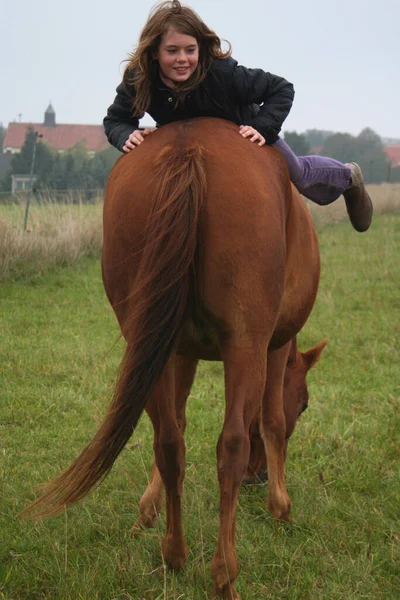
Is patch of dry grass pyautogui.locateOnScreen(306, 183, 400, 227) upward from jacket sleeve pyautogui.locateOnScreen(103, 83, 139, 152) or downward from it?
downward

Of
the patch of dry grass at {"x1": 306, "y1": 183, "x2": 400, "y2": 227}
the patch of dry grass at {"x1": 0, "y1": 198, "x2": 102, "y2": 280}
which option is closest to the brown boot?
the patch of dry grass at {"x1": 0, "y1": 198, "x2": 102, "y2": 280}

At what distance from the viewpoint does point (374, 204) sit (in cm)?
2605

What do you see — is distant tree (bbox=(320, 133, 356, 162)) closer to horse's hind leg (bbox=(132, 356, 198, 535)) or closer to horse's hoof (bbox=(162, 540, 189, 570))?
horse's hind leg (bbox=(132, 356, 198, 535))

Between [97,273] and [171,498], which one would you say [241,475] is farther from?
[97,273]

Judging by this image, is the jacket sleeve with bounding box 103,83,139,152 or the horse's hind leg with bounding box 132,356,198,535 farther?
the horse's hind leg with bounding box 132,356,198,535

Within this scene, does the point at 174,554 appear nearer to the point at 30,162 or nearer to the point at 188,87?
the point at 188,87

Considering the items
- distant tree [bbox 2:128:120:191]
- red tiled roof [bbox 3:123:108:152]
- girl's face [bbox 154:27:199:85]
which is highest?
girl's face [bbox 154:27:199:85]

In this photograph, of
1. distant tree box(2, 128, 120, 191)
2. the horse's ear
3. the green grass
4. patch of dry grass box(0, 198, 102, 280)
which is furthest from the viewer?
distant tree box(2, 128, 120, 191)

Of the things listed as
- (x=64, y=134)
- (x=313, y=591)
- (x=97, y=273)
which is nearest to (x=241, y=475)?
(x=313, y=591)

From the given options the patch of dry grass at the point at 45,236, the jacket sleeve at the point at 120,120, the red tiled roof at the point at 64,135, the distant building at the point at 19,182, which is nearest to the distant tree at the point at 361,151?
the red tiled roof at the point at 64,135

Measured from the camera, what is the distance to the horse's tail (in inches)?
104

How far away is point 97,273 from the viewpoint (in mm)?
12000

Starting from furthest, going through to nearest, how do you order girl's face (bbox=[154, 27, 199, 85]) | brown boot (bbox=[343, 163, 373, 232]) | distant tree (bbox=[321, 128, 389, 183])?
1. distant tree (bbox=[321, 128, 389, 183])
2. brown boot (bbox=[343, 163, 373, 232])
3. girl's face (bbox=[154, 27, 199, 85])

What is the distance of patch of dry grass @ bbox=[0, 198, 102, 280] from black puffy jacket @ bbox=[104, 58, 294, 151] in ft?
25.8
